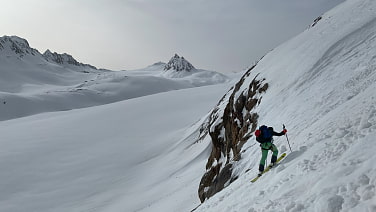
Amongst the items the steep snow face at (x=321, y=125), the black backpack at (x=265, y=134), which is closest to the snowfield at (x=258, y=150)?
the steep snow face at (x=321, y=125)

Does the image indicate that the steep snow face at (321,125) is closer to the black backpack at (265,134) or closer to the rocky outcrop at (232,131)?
the rocky outcrop at (232,131)

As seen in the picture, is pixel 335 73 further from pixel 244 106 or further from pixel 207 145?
pixel 207 145

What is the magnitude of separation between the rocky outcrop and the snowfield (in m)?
1.14

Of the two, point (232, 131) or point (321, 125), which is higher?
point (232, 131)

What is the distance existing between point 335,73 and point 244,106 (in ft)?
28.5

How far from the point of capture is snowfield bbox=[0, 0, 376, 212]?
28.3ft

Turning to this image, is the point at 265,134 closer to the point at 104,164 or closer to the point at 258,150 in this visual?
the point at 258,150

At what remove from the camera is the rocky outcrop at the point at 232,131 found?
20.5 meters

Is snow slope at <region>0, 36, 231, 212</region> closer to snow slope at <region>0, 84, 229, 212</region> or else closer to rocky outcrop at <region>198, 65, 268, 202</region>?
snow slope at <region>0, 84, 229, 212</region>

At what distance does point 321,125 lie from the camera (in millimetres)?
12156

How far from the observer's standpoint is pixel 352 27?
2314cm

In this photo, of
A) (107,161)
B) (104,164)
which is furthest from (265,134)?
(107,161)

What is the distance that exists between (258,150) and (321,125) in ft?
16.3

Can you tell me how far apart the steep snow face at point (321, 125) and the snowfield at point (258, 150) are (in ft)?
0.16
